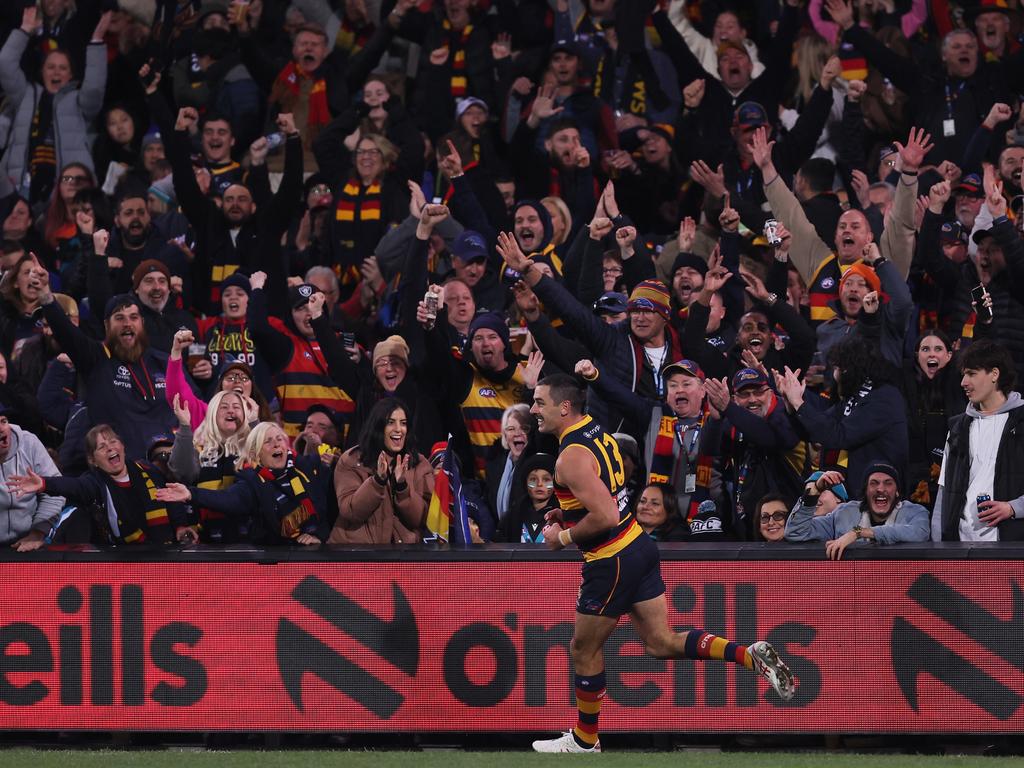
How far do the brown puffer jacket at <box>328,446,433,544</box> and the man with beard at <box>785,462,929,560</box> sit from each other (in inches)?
87.0

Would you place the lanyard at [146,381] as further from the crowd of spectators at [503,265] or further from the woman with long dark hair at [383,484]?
the woman with long dark hair at [383,484]

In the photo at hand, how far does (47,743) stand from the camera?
34.9 ft

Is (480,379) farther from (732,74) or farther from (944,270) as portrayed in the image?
(732,74)

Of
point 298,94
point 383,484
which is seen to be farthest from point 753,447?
point 298,94

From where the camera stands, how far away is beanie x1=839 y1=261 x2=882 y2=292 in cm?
1212

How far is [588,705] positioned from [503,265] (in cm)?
532

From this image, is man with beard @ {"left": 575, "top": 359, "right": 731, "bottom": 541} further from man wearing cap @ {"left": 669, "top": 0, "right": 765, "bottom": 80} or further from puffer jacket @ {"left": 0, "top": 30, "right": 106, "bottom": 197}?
puffer jacket @ {"left": 0, "top": 30, "right": 106, "bottom": 197}

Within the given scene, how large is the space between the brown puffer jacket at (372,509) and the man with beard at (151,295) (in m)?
3.00

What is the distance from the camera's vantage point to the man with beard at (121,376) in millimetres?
12477

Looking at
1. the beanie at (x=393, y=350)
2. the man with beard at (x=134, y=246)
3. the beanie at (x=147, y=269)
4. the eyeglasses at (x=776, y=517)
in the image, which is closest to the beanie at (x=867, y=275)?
the eyeglasses at (x=776, y=517)

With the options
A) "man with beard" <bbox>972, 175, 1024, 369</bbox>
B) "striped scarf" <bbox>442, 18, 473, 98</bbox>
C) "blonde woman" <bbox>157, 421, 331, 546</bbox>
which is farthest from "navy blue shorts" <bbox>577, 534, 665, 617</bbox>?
"striped scarf" <bbox>442, 18, 473, 98</bbox>

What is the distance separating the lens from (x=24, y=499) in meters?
11.0

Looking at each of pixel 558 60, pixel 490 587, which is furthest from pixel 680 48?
pixel 490 587

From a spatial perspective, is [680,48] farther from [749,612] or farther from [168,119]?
[749,612]
